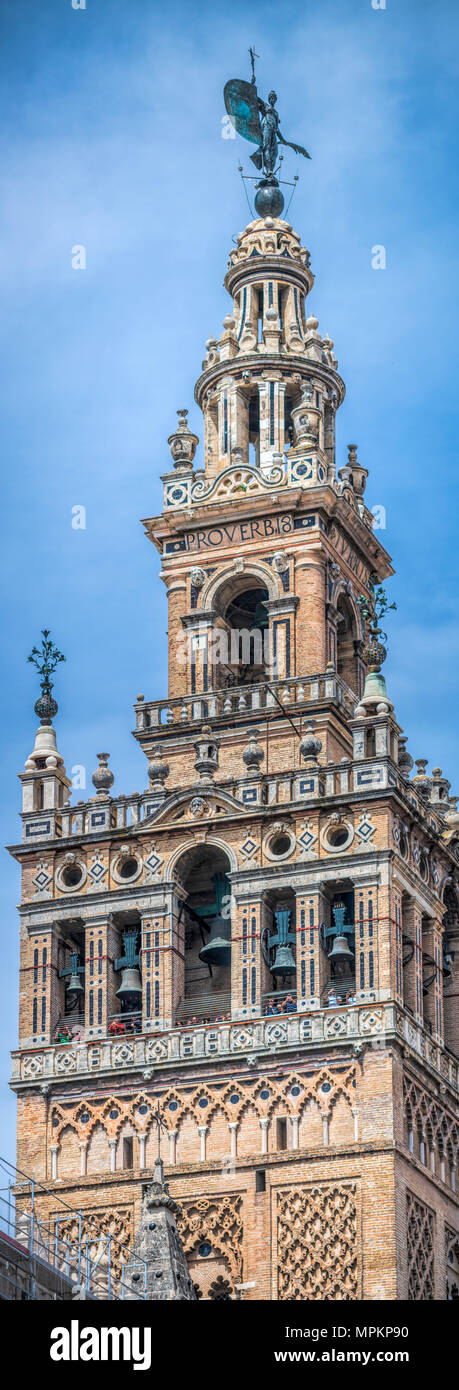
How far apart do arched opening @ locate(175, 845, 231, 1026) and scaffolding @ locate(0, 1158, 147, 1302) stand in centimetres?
459

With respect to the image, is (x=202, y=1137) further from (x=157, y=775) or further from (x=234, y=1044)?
(x=157, y=775)

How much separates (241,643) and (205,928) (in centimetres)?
711

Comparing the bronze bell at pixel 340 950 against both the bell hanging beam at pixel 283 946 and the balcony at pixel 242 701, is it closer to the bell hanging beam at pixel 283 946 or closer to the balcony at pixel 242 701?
the bell hanging beam at pixel 283 946

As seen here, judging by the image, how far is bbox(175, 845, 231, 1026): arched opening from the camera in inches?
2817

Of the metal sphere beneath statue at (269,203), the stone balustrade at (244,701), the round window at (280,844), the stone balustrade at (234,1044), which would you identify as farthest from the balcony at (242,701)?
the metal sphere beneath statue at (269,203)

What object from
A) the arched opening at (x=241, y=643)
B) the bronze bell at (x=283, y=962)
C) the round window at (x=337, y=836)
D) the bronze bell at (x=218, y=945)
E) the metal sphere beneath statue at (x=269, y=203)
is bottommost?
the bronze bell at (x=283, y=962)

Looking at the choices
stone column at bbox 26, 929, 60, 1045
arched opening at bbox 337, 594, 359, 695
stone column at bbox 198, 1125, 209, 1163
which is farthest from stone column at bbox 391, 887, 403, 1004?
arched opening at bbox 337, 594, 359, 695

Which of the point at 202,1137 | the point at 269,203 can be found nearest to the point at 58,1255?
the point at 202,1137

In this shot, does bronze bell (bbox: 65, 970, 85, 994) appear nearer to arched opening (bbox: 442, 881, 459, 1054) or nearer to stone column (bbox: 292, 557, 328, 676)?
arched opening (bbox: 442, 881, 459, 1054)

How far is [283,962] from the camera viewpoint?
231 feet

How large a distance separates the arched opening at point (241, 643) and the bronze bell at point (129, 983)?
7.22 m

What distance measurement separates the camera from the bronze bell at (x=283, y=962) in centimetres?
7044

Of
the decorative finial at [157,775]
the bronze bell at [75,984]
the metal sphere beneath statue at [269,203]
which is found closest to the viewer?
the bronze bell at [75,984]
